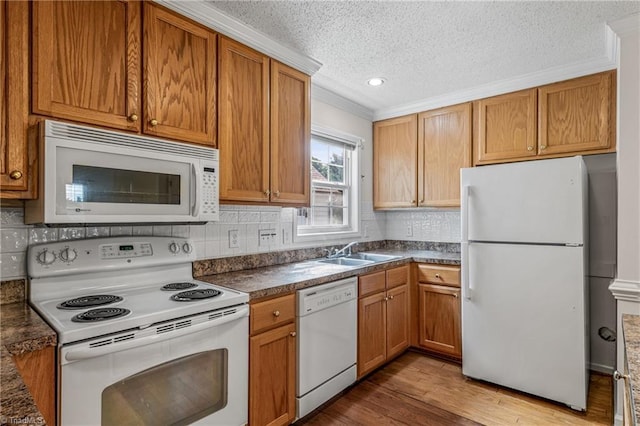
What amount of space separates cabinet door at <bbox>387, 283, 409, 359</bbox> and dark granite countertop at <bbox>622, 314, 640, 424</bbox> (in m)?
1.61

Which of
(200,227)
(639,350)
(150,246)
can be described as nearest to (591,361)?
(639,350)

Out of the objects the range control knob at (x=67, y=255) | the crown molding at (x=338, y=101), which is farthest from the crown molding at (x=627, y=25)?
the range control knob at (x=67, y=255)

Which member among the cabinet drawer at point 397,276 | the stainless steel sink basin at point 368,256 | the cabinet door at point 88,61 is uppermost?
the cabinet door at point 88,61

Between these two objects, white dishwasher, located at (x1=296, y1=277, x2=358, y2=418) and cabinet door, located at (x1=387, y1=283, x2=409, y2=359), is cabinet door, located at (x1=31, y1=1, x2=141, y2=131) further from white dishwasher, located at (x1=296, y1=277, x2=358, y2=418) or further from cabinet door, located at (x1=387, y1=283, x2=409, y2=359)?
cabinet door, located at (x1=387, y1=283, x2=409, y2=359)

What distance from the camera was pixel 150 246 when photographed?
182 centimetres

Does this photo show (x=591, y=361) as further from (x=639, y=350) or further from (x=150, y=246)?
(x=150, y=246)

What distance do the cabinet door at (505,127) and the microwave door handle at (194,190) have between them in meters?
2.41

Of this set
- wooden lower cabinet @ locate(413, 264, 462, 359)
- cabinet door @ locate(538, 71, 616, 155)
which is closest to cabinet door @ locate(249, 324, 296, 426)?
wooden lower cabinet @ locate(413, 264, 462, 359)

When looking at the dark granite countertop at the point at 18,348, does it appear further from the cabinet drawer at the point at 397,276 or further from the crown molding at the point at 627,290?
the crown molding at the point at 627,290

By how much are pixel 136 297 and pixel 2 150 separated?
77 cm

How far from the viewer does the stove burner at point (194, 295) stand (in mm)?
1518

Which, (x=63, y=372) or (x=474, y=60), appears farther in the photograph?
(x=474, y=60)

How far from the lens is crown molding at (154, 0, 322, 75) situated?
1.75 meters

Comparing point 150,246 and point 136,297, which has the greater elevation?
point 150,246
